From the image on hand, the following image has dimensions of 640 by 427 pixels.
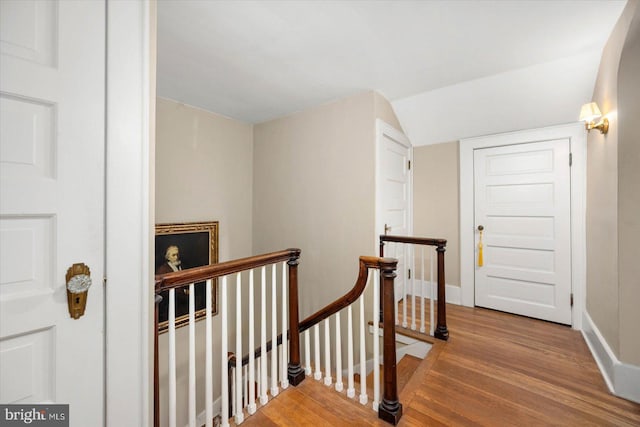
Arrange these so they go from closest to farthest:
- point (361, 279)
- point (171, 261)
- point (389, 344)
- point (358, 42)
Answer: point (389, 344), point (361, 279), point (358, 42), point (171, 261)

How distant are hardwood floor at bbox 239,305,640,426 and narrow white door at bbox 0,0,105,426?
1.07 meters

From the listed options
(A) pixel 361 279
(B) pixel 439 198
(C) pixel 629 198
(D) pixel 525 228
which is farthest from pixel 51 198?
(D) pixel 525 228

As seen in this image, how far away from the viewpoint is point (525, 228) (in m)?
2.81

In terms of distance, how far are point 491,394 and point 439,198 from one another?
7.34 feet

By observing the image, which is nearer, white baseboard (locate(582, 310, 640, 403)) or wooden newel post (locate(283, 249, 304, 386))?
white baseboard (locate(582, 310, 640, 403))

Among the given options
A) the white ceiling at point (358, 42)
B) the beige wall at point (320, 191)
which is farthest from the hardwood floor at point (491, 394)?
the white ceiling at point (358, 42)

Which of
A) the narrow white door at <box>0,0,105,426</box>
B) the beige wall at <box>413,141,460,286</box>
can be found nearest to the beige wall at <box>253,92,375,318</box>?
the beige wall at <box>413,141,460,286</box>

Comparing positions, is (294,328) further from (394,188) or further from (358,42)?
(358,42)

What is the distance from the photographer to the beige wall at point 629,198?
4.99 ft

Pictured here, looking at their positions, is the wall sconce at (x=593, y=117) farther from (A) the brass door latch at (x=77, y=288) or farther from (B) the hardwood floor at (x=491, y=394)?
(A) the brass door latch at (x=77, y=288)

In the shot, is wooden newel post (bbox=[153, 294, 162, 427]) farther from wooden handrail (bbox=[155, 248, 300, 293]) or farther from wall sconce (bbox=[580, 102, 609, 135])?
wall sconce (bbox=[580, 102, 609, 135])

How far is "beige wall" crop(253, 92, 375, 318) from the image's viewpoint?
8.46 feet

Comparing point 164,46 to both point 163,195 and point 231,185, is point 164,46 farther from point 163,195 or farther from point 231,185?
point 231,185

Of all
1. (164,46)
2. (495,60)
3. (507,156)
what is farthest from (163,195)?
(507,156)
